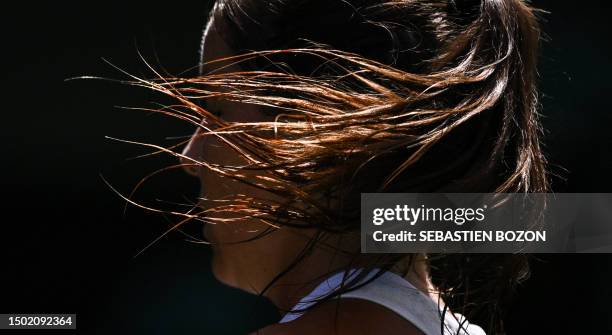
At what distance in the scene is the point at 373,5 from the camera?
0.92 metres

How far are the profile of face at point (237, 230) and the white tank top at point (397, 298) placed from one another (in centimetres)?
8

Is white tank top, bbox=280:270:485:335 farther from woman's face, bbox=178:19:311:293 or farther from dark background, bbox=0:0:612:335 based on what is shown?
dark background, bbox=0:0:612:335

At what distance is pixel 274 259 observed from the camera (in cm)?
94

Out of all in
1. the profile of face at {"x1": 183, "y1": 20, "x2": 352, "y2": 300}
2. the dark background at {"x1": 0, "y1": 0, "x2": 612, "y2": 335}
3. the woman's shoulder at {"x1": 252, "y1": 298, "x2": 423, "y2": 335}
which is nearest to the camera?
the woman's shoulder at {"x1": 252, "y1": 298, "x2": 423, "y2": 335}

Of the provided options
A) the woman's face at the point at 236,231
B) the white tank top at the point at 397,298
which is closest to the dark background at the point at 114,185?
the woman's face at the point at 236,231

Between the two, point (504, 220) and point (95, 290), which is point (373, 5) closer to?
point (504, 220)

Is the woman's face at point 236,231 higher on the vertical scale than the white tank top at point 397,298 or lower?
higher

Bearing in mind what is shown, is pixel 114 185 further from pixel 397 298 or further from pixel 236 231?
pixel 397 298

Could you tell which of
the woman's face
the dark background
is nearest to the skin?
the woman's face

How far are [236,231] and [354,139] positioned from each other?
0.72 ft

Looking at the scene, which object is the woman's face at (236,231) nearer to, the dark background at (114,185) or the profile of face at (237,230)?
the profile of face at (237,230)

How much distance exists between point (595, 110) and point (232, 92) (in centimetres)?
174

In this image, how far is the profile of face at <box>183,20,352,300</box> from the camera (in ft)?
3.02

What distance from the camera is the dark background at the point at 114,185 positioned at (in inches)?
94.4
